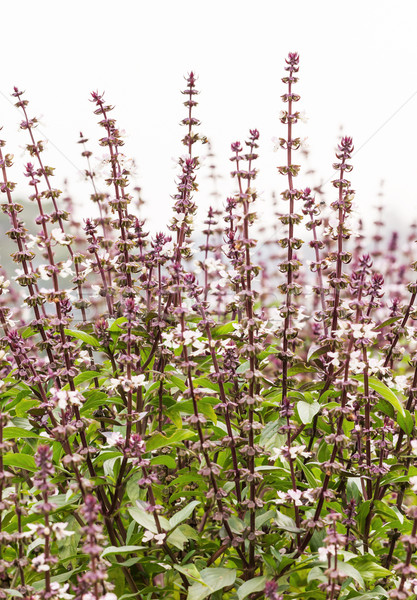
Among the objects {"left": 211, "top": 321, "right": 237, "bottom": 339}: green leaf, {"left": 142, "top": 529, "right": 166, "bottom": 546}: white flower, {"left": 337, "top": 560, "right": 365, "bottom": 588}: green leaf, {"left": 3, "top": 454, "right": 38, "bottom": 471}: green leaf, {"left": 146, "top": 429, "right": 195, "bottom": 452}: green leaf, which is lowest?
{"left": 337, "top": 560, "right": 365, "bottom": 588}: green leaf

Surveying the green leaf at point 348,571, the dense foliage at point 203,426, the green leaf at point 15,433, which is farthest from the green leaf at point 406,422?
the green leaf at point 15,433

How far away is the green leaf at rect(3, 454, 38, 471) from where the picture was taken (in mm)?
2209

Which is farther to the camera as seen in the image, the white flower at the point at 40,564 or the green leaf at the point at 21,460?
the green leaf at the point at 21,460

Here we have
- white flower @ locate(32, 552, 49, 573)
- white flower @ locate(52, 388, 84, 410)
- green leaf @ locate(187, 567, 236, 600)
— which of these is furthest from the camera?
green leaf @ locate(187, 567, 236, 600)

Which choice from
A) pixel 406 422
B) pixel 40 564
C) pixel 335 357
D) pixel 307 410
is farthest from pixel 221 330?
pixel 40 564

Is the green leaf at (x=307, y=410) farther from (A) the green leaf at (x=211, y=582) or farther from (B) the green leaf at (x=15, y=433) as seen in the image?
(B) the green leaf at (x=15, y=433)

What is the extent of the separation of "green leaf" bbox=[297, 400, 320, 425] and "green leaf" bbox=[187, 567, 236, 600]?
0.56 m

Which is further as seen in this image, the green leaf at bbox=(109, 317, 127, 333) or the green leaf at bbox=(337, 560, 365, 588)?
the green leaf at bbox=(109, 317, 127, 333)

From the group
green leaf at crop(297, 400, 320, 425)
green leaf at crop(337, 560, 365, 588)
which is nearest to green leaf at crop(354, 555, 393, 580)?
green leaf at crop(337, 560, 365, 588)

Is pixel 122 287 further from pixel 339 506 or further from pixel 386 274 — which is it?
pixel 386 274

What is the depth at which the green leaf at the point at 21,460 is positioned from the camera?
7.25 ft

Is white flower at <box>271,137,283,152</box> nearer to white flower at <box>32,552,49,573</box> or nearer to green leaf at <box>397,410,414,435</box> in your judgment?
green leaf at <box>397,410,414,435</box>

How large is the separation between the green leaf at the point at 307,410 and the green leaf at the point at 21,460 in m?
0.97

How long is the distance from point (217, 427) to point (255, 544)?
478 millimetres
